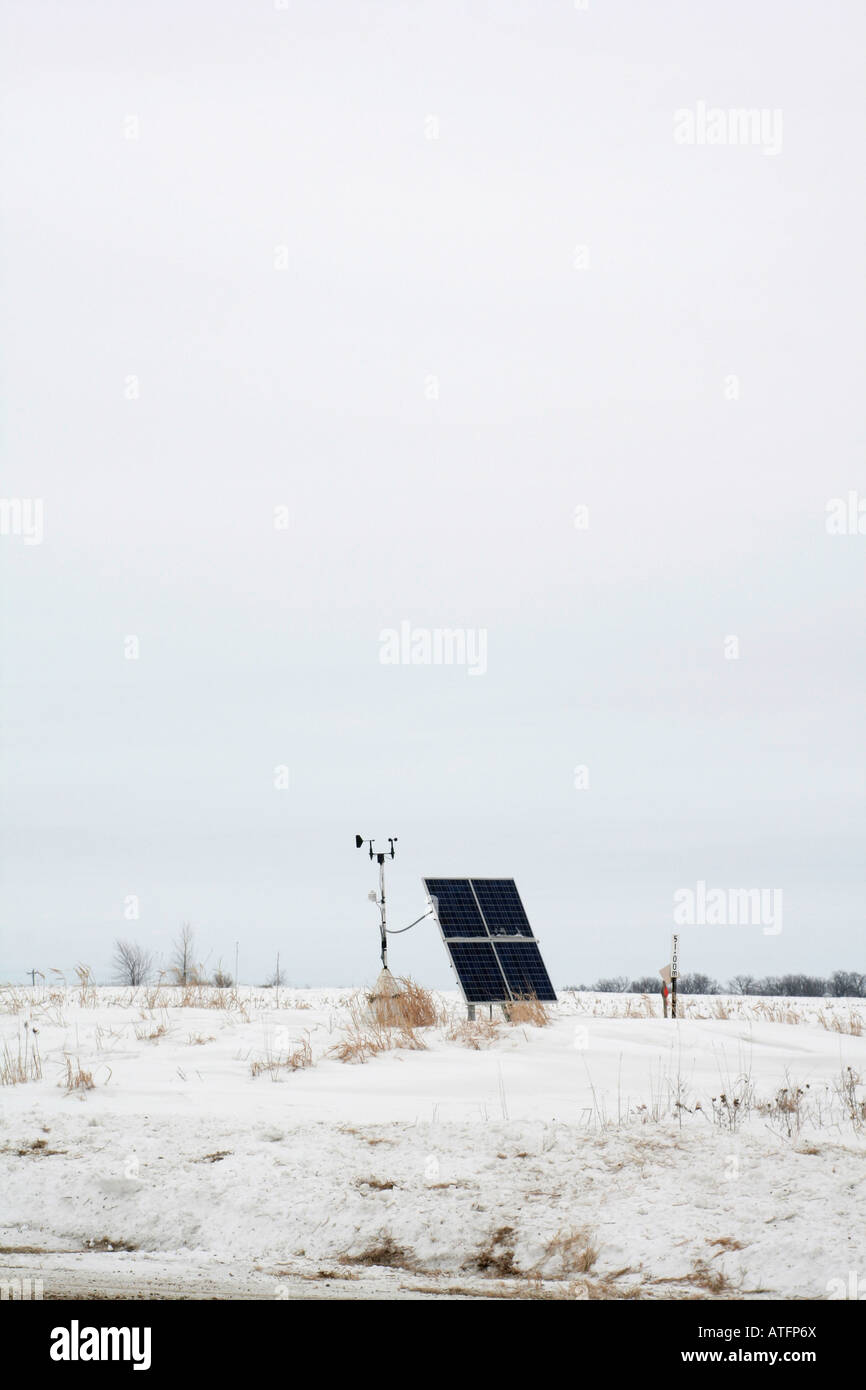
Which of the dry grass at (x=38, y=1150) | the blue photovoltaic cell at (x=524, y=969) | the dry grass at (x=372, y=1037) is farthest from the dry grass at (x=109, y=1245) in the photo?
the blue photovoltaic cell at (x=524, y=969)

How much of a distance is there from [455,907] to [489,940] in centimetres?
69

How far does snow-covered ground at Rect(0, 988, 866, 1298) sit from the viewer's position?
7.10 m

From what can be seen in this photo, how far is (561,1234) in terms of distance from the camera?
24.7 ft

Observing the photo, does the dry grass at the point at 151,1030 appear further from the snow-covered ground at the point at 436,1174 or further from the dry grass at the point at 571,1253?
the dry grass at the point at 571,1253

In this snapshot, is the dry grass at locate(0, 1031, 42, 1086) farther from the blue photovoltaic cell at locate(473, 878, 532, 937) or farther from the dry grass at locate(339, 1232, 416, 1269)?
the blue photovoltaic cell at locate(473, 878, 532, 937)

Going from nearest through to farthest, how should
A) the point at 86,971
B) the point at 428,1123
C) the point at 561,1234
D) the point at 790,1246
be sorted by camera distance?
1. the point at 790,1246
2. the point at 561,1234
3. the point at 428,1123
4. the point at 86,971

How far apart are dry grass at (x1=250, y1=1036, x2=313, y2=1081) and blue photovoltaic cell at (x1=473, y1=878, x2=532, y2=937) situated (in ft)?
17.3

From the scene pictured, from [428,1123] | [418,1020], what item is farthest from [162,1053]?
[428,1123]

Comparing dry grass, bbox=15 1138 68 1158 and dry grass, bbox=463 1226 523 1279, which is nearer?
dry grass, bbox=463 1226 523 1279

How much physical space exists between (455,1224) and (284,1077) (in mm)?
4550

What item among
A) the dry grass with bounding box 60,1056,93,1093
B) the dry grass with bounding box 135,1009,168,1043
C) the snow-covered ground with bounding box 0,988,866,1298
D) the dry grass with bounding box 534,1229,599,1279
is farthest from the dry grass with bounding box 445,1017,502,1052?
the dry grass with bounding box 534,1229,599,1279

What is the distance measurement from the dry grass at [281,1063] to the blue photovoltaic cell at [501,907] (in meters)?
5.26

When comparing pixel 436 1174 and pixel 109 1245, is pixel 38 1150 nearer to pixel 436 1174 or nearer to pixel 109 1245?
pixel 109 1245
